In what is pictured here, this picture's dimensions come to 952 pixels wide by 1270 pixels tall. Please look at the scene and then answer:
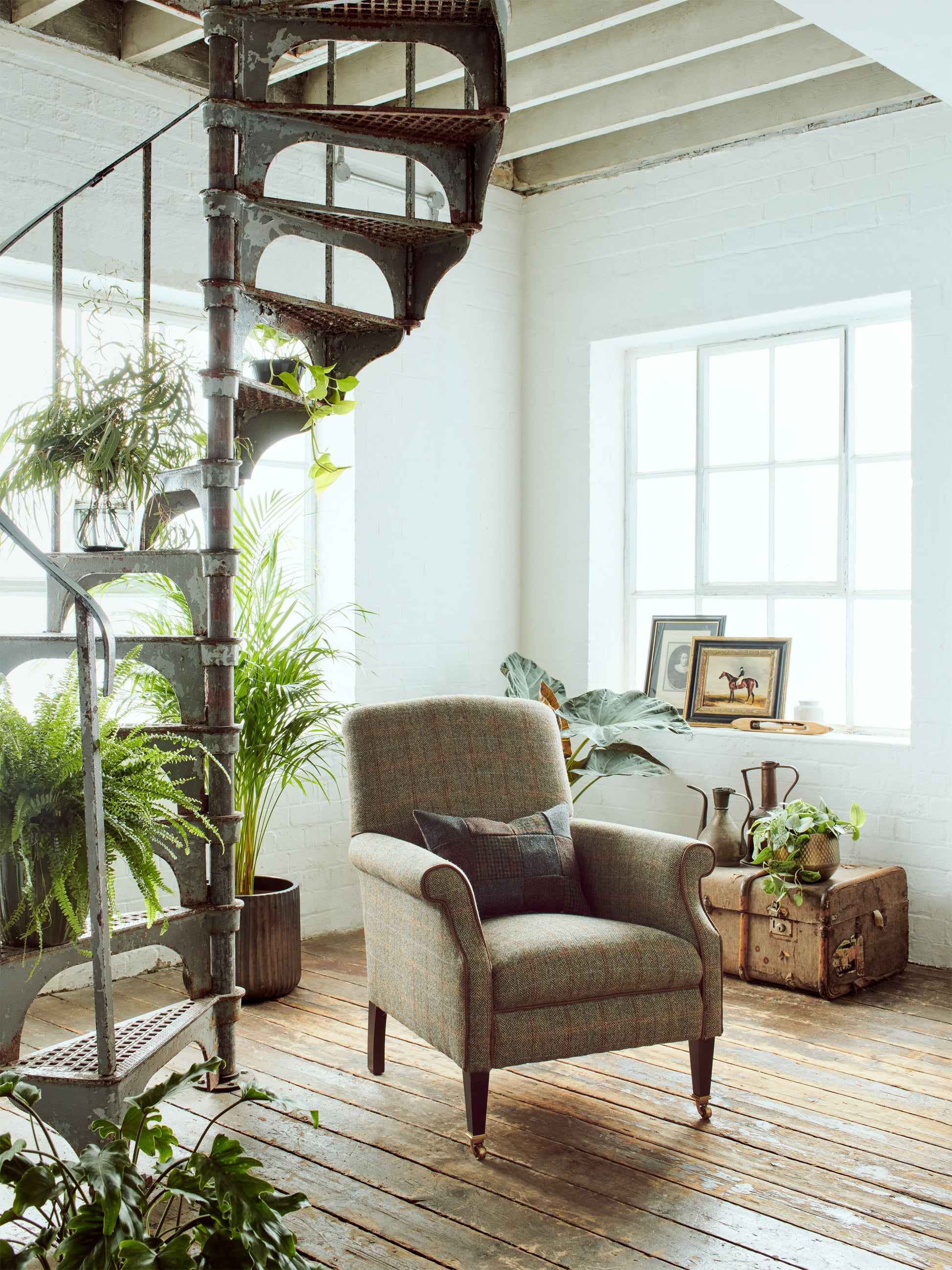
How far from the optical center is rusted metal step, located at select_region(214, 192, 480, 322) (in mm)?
2875

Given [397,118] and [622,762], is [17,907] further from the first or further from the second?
[622,762]

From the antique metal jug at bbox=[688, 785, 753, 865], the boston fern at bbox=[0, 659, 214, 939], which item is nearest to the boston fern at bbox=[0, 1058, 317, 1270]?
the boston fern at bbox=[0, 659, 214, 939]

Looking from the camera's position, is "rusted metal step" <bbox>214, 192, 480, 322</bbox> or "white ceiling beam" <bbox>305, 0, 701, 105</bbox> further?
"white ceiling beam" <bbox>305, 0, 701, 105</bbox>

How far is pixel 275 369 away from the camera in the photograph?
10.7 ft

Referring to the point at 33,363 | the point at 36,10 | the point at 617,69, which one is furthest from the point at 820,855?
the point at 36,10

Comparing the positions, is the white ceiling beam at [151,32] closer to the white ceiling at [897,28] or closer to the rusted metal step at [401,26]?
the rusted metal step at [401,26]

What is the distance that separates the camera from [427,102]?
439cm

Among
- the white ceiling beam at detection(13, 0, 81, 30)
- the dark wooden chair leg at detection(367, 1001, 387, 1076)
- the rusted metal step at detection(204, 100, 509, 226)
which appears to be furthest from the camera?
the white ceiling beam at detection(13, 0, 81, 30)

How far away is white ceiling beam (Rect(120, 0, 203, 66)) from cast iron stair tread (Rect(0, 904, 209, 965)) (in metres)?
2.53

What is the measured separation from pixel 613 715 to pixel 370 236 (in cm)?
209

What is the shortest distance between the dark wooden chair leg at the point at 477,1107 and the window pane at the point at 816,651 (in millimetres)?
2323

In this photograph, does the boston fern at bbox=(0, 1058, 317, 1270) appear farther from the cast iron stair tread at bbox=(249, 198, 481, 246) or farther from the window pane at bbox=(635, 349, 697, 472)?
the window pane at bbox=(635, 349, 697, 472)

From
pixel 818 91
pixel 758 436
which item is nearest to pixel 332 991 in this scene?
pixel 758 436

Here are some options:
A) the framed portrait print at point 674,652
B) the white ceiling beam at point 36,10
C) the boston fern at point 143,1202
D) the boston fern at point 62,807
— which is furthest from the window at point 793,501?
the boston fern at point 143,1202
